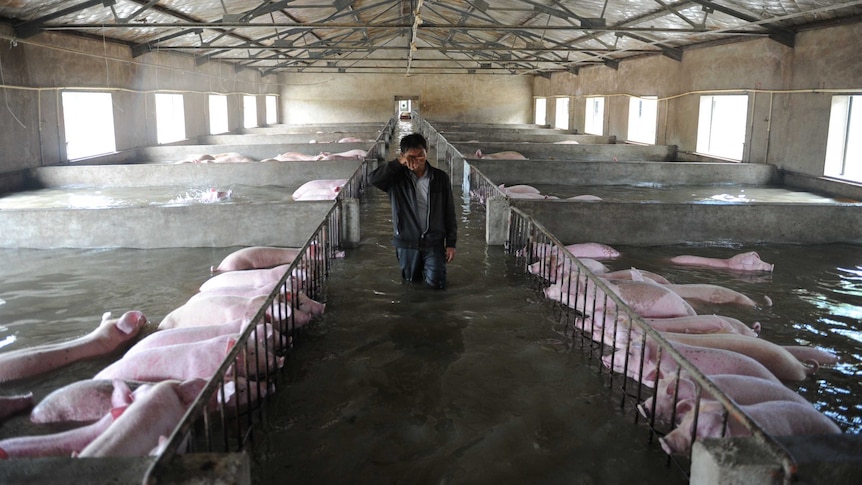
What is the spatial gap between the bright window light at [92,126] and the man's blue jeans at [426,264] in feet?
42.1

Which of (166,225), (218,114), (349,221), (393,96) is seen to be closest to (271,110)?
(393,96)

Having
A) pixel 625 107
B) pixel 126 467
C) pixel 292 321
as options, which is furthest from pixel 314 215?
pixel 625 107

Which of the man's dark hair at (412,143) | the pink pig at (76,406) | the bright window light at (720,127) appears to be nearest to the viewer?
the pink pig at (76,406)

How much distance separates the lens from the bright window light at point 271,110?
34.0 metres

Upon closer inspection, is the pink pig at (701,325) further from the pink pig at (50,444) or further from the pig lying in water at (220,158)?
the pig lying in water at (220,158)

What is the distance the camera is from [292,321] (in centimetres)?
498

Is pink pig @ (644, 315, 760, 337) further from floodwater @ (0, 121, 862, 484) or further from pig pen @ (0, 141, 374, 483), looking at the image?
pig pen @ (0, 141, 374, 483)

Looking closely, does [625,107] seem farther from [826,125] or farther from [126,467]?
[126,467]

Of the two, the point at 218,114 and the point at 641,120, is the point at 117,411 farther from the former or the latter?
the point at 218,114

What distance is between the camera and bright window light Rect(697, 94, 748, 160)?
1752 centimetres

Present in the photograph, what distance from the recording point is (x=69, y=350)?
462cm

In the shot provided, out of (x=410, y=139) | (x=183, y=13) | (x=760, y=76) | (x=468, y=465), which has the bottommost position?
(x=468, y=465)

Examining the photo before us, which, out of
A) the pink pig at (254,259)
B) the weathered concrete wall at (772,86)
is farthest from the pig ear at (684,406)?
the weathered concrete wall at (772,86)

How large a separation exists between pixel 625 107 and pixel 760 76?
887 centimetres
